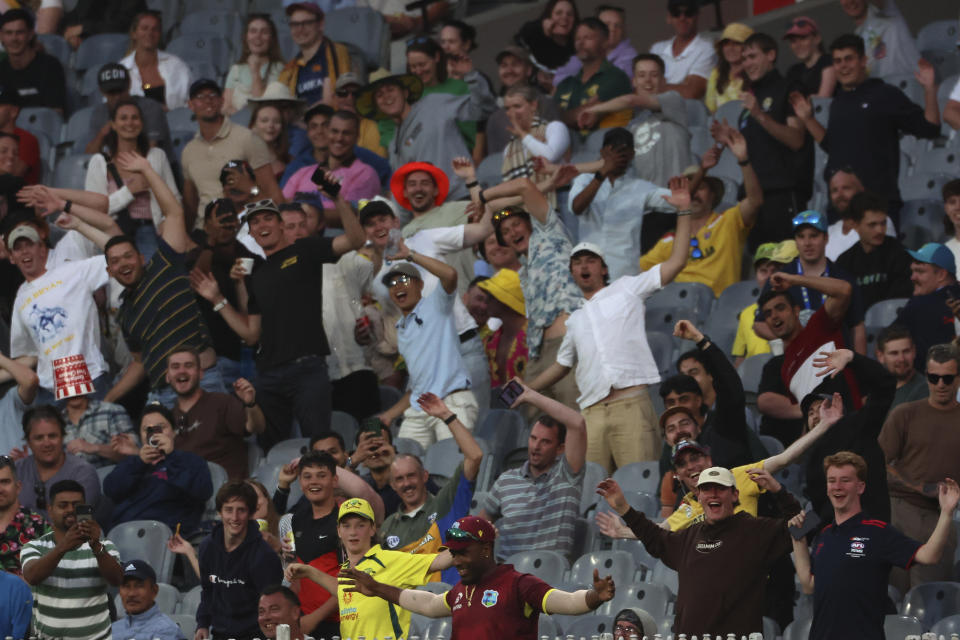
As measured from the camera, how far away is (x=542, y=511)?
9.43 m

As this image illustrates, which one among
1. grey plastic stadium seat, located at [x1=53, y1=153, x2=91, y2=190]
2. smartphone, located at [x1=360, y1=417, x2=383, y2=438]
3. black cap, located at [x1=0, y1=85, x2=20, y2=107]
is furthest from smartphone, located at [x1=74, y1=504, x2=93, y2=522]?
black cap, located at [x1=0, y1=85, x2=20, y2=107]

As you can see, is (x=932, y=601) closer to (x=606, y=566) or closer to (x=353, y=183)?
(x=606, y=566)

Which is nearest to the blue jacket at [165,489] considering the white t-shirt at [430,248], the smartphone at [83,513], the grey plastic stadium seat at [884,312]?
the smartphone at [83,513]

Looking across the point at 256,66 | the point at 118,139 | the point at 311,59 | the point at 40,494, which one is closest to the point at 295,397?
the point at 40,494

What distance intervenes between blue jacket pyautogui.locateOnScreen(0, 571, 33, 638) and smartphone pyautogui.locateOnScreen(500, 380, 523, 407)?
2.52 m

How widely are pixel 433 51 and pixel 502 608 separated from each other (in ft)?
24.2

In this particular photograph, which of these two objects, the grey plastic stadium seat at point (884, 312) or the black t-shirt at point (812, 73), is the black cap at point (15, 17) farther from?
the grey plastic stadium seat at point (884, 312)

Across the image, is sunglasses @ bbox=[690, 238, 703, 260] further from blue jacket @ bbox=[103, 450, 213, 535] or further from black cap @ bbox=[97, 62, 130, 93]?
black cap @ bbox=[97, 62, 130, 93]

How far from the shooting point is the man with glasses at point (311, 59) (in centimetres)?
1462

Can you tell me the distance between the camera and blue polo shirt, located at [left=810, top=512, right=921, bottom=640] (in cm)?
757

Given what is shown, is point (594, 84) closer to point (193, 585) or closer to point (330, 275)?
point (330, 275)

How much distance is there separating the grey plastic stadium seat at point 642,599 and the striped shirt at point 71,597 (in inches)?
93.1

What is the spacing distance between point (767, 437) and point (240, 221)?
428cm

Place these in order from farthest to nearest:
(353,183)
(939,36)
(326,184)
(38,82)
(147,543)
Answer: (38,82), (939,36), (353,183), (326,184), (147,543)
